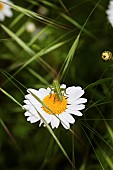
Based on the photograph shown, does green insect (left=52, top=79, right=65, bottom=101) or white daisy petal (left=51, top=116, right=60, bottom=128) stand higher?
green insect (left=52, top=79, right=65, bottom=101)

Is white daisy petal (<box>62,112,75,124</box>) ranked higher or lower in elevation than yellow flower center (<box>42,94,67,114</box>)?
lower

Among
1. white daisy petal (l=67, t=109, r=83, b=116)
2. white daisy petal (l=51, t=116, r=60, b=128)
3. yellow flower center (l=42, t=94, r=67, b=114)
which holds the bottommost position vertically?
white daisy petal (l=67, t=109, r=83, b=116)

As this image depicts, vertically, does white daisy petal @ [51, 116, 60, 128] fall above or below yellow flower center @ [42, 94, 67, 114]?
below

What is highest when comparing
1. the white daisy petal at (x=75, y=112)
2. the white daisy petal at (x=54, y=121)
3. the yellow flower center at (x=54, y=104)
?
the yellow flower center at (x=54, y=104)

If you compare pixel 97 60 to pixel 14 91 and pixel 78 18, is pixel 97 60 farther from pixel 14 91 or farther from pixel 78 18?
pixel 14 91

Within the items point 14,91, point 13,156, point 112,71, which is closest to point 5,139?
point 13,156

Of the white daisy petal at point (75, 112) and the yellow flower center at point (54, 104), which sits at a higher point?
the yellow flower center at point (54, 104)

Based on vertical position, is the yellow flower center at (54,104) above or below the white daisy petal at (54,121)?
above

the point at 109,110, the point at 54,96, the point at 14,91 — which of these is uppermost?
the point at 14,91
